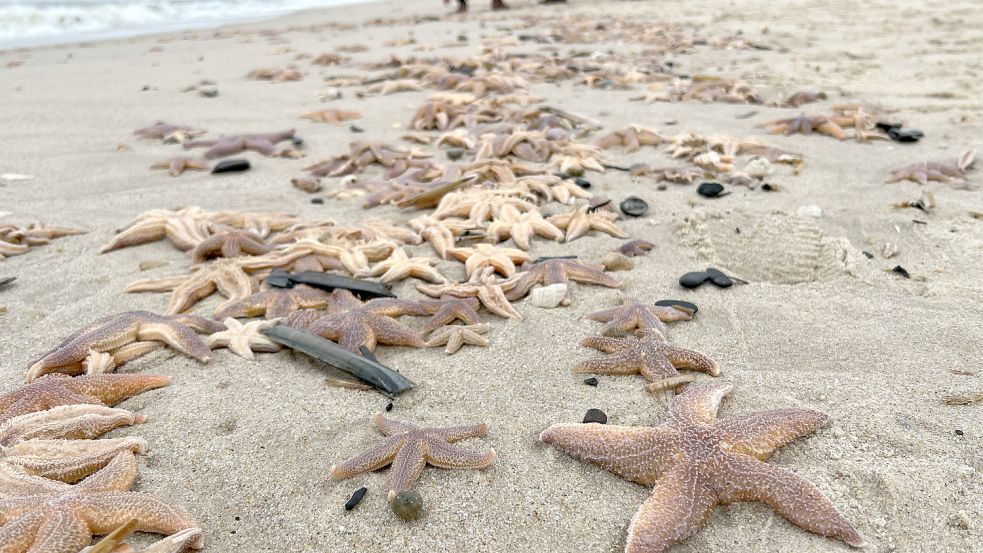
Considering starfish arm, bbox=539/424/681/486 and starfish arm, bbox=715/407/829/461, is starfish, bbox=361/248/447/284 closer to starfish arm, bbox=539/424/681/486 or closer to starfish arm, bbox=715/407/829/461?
starfish arm, bbox=539/424/681/486

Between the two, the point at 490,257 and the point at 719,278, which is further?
the point at 490,257

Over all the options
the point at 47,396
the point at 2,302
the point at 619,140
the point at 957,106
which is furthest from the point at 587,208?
the point at 957,106

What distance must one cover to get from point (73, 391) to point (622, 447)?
260 cm

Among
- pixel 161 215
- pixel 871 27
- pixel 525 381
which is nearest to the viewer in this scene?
pixel 525 381

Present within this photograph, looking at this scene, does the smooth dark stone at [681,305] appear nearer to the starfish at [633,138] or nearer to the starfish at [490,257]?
the starfish at [490,257]

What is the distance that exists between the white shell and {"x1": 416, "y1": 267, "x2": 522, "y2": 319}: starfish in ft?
0.58

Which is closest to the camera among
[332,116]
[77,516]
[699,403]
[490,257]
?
[77,516]

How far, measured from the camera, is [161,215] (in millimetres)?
5164

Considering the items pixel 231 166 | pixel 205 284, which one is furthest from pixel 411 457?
pixel 231 166

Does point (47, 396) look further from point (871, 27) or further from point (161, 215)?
point (871, 27)

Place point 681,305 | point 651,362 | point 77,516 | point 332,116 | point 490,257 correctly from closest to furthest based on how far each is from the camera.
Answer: point 77,516 < point 651,362 < point 681,305 < point 490,257 < point 332,116

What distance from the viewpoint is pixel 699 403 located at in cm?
290

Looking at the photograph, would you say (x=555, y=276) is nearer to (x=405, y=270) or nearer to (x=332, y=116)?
(x=405, y=270)

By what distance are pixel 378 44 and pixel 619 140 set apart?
1005 centimetres
